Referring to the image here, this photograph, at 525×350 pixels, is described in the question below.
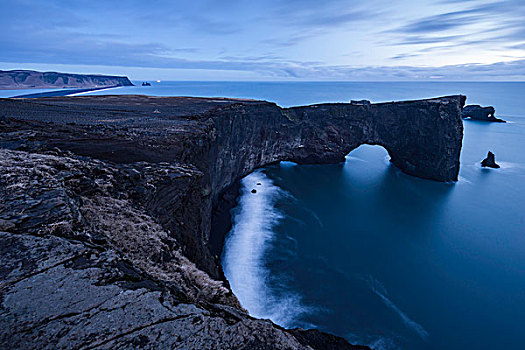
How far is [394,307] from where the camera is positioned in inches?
636

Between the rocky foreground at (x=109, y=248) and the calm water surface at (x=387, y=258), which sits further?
the calm water surface at (x=387, y=258)

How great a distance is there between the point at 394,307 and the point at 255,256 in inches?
376

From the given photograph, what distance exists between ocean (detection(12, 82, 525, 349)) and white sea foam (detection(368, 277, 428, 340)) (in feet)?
0.21

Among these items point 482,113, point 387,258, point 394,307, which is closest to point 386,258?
point 387,258

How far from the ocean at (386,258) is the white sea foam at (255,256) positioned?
82 mm

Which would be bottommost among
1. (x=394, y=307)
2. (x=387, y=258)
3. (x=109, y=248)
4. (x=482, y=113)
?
(x=394, y=307)

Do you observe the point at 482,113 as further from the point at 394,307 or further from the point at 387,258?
the point at 394,307

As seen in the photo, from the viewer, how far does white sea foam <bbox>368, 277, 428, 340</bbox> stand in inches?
580

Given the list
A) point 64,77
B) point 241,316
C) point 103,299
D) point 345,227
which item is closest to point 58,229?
point 103,299

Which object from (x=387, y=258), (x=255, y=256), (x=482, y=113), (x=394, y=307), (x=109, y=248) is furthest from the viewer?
(x=482, y=113)

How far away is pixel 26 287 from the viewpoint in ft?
9.89

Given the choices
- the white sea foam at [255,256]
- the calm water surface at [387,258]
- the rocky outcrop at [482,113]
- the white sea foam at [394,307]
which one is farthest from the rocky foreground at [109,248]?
the rocky outcrop at [482,113]

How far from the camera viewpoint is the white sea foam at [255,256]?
16031 mm

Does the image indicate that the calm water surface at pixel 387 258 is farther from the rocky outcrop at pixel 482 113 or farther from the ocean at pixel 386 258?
the rocky outcrop at pixel 482 113
